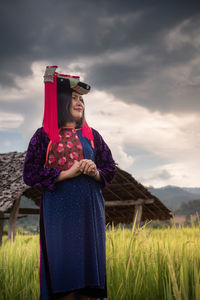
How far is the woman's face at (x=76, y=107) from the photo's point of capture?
223cm

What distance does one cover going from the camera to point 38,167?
2.11m

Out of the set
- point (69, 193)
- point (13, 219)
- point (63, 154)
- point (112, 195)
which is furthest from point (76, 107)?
point (112, 195)

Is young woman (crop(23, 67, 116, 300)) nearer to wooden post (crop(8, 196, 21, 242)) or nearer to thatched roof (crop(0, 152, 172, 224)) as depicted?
thatched roof (crop(0, 152, 172, 224))

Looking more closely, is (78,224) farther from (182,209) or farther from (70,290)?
(182,209)

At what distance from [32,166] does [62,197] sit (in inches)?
12.5

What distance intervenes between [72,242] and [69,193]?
320 millimetres

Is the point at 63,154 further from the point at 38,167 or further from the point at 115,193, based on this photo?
the point at 115,193

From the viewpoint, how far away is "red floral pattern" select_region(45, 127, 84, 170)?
6.97 ft

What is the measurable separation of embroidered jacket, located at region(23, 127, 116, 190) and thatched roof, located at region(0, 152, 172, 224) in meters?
4.15

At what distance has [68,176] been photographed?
2.03 meters

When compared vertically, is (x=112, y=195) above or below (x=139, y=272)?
above

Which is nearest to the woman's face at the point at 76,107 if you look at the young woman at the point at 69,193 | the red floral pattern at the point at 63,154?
the young woman at the point at 69,193

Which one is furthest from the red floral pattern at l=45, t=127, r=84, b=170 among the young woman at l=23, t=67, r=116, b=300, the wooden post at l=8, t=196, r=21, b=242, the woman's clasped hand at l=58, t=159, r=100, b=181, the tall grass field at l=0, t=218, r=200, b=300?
the wooden post at l=8, t=196, r=21, b=242

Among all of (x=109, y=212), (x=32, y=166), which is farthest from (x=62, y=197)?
(x=109, y=212)
